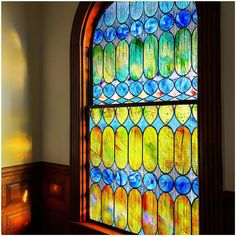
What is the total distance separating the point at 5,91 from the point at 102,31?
0.89 meters

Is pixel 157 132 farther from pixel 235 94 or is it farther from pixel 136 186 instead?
pixel 235 94

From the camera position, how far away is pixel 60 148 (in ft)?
7.97

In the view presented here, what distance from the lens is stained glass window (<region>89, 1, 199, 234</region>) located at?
1792 mm

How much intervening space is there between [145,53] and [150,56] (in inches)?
1.8

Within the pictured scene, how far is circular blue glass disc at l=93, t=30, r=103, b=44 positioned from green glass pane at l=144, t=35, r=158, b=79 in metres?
0.42

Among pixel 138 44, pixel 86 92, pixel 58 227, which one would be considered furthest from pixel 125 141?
pixel 58 227

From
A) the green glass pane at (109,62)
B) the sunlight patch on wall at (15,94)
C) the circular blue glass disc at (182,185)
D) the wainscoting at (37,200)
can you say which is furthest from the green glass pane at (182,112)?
the sunlight patch on wall at (15,94)

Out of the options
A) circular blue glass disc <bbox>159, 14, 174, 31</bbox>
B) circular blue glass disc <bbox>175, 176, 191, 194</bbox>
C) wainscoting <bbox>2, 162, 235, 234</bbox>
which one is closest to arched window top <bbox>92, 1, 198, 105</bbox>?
circular blue glass disc <bbox>159, 14, 174, 31</bbox>

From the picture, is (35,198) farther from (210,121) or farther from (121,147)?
(210,121)

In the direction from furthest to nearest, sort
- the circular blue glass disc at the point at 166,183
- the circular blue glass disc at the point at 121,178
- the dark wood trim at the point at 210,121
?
the circular blue glass disc at the point at 121,178 < the circular blue glass disc at the point at 166,183 < the dark wood trim at the point at 210,121

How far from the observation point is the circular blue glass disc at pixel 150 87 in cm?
194

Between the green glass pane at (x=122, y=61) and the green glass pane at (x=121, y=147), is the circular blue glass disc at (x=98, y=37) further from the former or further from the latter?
the green glass pane at (x=121, y=147)

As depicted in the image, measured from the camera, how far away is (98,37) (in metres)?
2.27

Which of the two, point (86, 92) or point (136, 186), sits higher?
point (86, 92)
